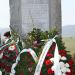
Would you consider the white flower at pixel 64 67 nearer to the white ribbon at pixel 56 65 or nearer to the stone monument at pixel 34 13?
the white ribbon at pixel 56 65

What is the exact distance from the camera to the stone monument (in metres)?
10.1

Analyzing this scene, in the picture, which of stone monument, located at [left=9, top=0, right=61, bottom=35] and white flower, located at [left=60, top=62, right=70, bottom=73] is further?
stone monument, located at [left=9, top=0, right=61, bottom=35]

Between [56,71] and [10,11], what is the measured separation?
580 centimetres

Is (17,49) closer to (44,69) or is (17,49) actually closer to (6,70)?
(6,70)

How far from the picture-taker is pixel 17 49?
19.6ft

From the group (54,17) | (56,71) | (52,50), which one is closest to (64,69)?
(56,71)

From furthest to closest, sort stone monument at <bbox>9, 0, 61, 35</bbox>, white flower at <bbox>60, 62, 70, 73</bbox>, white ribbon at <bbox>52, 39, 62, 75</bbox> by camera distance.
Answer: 1. stone monument at <bbox>9, 0, 61, 35</bbox>
2. white flower at <bbox>60, 62, 70, 73</bbox>
3. white ribbon at <bbox>52, 39, 62, 75</bbox>

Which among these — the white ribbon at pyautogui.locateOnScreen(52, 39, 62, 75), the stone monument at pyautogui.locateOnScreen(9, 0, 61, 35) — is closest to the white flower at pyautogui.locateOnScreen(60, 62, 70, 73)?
the white ribbon at pyautogui.locateOnScreen(52, 39, 62, 75)

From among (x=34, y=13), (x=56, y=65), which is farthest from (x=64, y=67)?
(x=34, y=13)

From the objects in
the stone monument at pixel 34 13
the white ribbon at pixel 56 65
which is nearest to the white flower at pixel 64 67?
the white ribbon at pixel 56 65

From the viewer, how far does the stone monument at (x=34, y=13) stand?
1006cm

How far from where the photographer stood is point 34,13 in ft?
33.2

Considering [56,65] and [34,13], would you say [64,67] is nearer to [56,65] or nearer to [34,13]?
[56,65]

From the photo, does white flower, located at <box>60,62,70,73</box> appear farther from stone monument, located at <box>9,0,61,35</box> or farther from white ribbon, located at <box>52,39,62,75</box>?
stone monument, located at <box>9,0,61,35</box>
